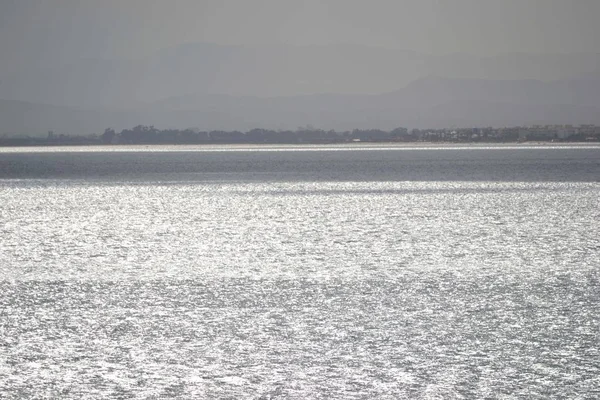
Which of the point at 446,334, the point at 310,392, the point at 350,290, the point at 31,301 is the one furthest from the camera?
the point at 350,290

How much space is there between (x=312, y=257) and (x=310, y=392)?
1032cm

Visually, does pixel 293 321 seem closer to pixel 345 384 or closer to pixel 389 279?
pixel 345 384

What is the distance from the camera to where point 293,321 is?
10805 mm

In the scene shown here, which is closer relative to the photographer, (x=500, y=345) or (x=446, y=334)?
(x=500, y=345)

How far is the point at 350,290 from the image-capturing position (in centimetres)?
1338

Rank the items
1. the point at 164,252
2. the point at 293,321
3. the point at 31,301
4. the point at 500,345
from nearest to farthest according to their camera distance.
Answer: the point at 500,345, the point at 293,321, the point at 31,301, the point at 164,252

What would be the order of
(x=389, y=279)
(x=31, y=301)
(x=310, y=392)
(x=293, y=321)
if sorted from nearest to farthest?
(x=310, y=392) → (x=293, y=321) → (x=31, y=301) → (x=389, y=279)

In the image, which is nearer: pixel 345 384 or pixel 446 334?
pixel 345 384

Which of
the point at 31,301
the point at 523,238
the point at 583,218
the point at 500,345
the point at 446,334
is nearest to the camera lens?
the point at 500,345

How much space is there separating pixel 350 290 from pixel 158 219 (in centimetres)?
1618

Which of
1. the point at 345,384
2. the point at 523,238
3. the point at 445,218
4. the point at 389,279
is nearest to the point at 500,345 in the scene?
the point at 345,384

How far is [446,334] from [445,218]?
18.5 meters

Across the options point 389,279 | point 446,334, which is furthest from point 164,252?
point 446,334

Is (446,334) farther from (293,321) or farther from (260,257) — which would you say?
(260,257)
